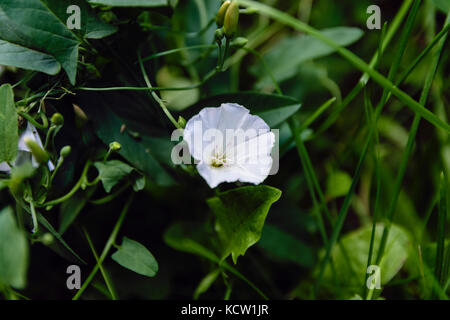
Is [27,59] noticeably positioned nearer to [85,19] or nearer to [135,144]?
[85,19]

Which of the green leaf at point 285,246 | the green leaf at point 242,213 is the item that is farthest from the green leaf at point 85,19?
the green leaf at point 285,246

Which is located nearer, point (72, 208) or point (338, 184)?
point (72, 208)

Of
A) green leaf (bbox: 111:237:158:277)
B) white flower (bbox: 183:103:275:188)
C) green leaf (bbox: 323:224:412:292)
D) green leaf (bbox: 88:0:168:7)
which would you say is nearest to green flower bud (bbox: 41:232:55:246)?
green leaf (bbox: 111:237:158:277)

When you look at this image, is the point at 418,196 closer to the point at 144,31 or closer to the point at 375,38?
the point at 375,38

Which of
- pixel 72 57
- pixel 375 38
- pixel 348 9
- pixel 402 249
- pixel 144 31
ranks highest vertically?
pixel 348 9

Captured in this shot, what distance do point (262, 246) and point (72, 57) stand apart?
0.49 meters

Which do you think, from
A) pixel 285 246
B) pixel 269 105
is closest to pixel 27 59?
pixel 269 105

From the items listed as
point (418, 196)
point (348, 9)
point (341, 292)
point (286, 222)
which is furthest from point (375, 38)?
point (341, 292)

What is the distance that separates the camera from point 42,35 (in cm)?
64

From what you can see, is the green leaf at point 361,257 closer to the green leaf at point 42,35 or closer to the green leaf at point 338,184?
the green leaf at point 338,184

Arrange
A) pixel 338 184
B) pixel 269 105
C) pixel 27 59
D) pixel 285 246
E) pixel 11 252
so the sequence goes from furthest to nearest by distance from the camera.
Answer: pixel 338 184
pixel 285 246
pixel 269 105
pixel 27 59
pixel 11 252

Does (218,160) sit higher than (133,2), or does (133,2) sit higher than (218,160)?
(133,2)

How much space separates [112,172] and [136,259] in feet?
0.48

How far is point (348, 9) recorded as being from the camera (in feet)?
3.83
